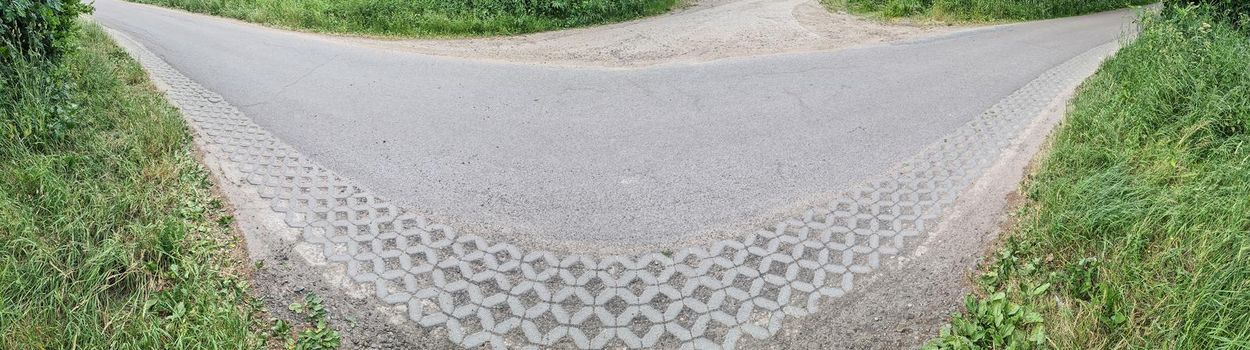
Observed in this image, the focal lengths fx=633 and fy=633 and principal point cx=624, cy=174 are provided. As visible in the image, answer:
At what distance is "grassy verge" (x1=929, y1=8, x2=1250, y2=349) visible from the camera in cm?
323

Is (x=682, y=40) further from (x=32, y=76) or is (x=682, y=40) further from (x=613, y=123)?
(x=32, y=76)

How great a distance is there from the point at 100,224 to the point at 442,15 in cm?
917

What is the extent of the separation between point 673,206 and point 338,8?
11.2 m

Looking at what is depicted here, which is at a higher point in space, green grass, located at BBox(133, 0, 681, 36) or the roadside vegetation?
green grass, located at BBox(133, 0, 681, 36)

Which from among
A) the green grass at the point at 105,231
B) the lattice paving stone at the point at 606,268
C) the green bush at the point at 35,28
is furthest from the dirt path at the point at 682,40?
the green grass at the point at 105,231

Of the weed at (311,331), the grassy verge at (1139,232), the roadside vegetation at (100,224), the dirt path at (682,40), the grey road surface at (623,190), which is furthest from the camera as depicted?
the dirt path at (682,40)

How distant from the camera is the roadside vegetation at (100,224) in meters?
3.35

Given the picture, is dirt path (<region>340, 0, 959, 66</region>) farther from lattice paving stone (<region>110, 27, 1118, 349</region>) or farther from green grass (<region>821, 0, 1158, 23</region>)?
lattice paving stone (<region>110, 27, 1118, 349</region>)

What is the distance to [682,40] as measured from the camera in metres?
11.6

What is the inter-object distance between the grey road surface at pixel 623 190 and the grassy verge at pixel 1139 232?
37 centimetres

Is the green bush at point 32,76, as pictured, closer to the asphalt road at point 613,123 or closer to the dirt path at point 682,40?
the asphalt road at point 613,123

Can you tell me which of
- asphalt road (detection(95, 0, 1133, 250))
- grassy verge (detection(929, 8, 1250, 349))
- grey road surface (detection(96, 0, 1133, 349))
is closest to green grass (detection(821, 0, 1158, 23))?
asphalt road (detection(95, 0, 1133, 250))

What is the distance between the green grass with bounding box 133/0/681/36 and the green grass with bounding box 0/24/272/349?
261 inches

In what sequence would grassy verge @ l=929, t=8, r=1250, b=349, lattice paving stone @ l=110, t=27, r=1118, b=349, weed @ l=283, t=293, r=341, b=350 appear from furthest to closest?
lattice paving stone @ l=110, t=27, r=1118, b=349, weed @ l=283, t=293, r=341, b=350, grassy verge @ l=929, t=8, r=1250, b=349
